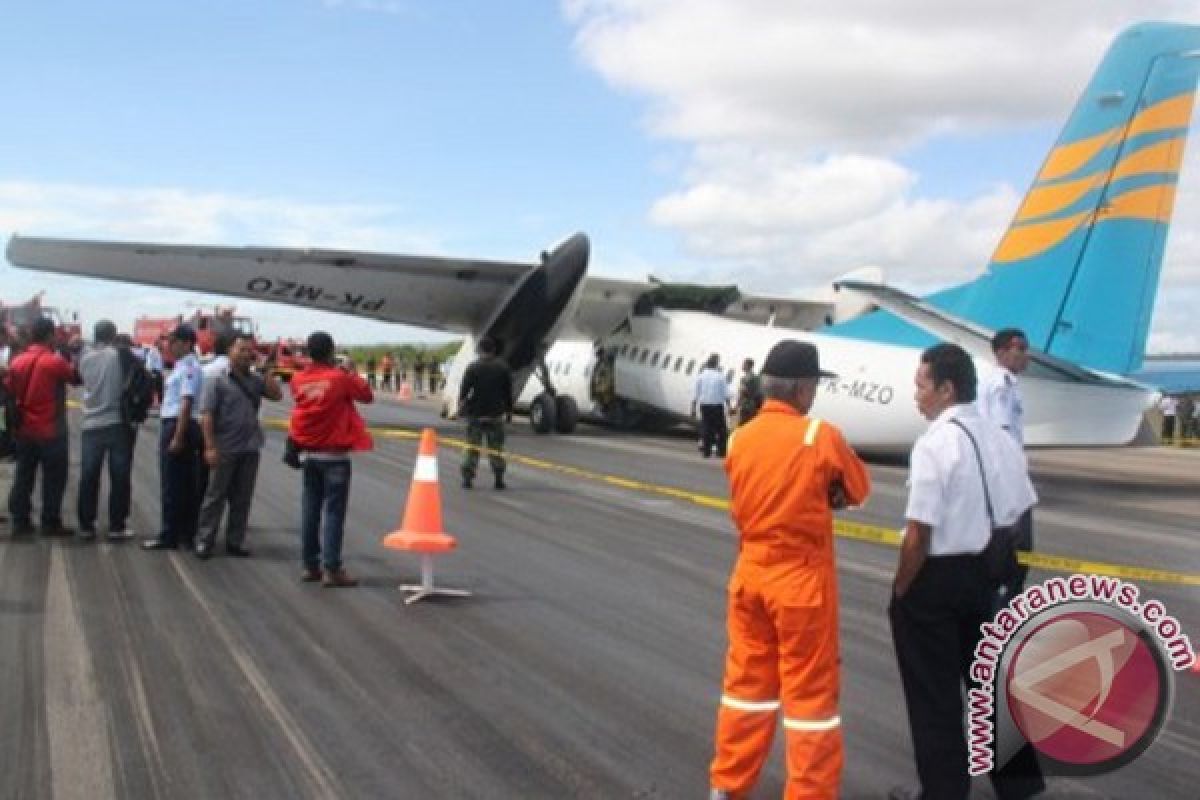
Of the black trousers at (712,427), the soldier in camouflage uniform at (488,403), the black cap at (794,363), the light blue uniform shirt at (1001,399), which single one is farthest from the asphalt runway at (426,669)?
the black trousers at (712,427)

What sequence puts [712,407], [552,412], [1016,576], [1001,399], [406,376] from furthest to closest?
[406,376] → [552,412] → [712,407] → [1001,399] → [1016,576]

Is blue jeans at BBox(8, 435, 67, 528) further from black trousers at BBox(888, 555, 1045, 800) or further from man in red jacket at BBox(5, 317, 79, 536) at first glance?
black trousers at BBox(888, 555, 1045, 800)

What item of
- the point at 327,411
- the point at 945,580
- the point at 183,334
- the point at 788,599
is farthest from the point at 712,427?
the point at 788,599

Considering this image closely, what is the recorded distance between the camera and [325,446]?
7688 millimetres

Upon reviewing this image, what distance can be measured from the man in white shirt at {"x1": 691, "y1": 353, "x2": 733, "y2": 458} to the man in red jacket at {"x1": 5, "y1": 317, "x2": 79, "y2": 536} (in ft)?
35.8

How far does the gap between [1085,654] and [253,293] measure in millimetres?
19313

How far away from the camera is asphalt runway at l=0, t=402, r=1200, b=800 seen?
439 cm

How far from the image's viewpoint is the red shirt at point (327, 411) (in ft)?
25.2

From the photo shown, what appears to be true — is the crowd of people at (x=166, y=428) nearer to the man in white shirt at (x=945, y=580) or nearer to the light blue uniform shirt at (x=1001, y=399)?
the light blue uniform shirt at (x=1001, y=399)

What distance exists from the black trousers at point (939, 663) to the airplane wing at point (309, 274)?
58.4ft

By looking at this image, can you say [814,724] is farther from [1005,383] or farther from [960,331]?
[960,331]

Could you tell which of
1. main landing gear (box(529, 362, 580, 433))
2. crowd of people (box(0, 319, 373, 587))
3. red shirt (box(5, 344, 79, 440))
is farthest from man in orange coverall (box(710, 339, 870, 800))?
main landing gear (box(529, 362, 580, 433))

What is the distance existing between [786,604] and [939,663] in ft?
2.04

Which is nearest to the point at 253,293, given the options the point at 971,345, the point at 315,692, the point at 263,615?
the point at 971,345
